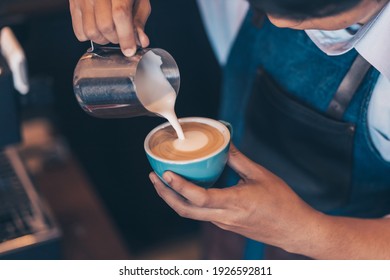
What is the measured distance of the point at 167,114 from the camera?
1072 millimetres

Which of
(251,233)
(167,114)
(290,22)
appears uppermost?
(290,22)

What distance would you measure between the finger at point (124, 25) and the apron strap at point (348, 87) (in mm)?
447

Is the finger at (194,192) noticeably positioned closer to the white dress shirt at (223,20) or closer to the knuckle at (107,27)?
the knuckle at (107,27)

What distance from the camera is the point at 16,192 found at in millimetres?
1362

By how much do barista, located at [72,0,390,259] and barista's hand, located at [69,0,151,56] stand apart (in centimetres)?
23

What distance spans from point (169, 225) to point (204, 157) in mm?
1589

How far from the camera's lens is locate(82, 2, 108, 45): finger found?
1066 millimetres

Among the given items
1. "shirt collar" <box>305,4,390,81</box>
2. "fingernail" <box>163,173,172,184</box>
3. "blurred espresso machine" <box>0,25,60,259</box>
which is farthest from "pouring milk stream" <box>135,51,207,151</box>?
"shirt collar" <box>305,4,390,81</box>

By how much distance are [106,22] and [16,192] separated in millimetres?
528

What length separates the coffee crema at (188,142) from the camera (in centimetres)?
103

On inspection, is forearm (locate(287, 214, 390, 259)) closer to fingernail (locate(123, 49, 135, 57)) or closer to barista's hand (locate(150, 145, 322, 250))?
barista's hand (locate(150, 145, 322, 250))

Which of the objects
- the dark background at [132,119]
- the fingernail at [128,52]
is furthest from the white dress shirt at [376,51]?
the dark background at [132,119]

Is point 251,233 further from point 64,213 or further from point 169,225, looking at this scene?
point 169,225
